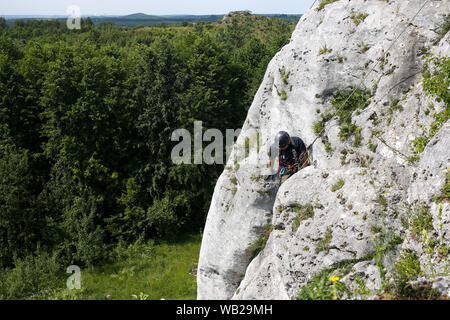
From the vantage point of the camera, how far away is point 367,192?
8.58 meters

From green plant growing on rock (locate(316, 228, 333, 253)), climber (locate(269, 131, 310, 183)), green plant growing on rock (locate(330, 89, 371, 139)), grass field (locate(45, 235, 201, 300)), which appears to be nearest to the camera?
green plant growing on rock (locate(316, 228, 333, 253))

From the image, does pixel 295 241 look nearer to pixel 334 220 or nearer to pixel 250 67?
pixel 334 220

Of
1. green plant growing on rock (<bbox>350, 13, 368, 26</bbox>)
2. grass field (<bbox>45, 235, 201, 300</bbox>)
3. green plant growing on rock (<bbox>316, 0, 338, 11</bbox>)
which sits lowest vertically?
grass field (<bbox>45, 235, 201, 300</bbox>)

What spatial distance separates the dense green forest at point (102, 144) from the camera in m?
28.0

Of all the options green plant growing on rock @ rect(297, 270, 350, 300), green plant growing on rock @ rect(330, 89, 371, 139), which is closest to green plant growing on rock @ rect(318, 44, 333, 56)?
green plant growing on rock @ rect(330, 89, 371, 139)

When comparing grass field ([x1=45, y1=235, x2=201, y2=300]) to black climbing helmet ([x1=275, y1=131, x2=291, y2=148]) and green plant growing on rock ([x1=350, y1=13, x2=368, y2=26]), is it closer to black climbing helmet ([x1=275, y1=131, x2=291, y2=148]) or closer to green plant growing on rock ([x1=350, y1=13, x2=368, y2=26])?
black climbing helmet ([x1=275, y1=131, x2=291, y2=148])

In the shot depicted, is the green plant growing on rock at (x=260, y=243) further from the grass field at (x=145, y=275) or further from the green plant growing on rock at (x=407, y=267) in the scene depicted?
the grass field at (x=145, y=275)

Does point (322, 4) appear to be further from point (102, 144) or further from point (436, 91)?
point (102, 144)

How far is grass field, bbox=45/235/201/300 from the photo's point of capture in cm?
2441

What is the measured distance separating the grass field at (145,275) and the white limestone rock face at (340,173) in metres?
11.3

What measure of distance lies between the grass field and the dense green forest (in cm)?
125

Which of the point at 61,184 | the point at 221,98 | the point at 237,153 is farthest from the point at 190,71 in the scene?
the point at 237,153

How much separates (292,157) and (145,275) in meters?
18.8
